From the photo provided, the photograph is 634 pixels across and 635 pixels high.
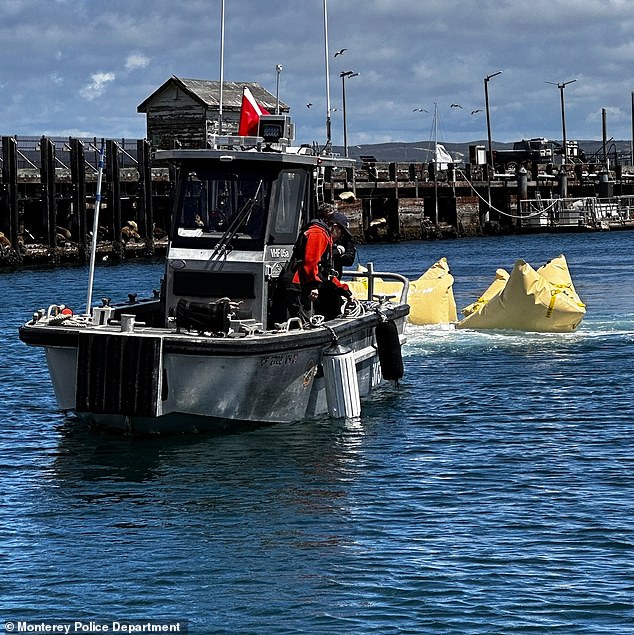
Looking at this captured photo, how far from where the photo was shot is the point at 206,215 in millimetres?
14617

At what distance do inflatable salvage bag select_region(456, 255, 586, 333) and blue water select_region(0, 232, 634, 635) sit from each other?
4069 mm

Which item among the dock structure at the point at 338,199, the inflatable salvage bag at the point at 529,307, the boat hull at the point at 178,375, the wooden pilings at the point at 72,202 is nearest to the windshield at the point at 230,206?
the boat hull at the point at 178,375

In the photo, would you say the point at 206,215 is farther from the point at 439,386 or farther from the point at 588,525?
the point at 588,525

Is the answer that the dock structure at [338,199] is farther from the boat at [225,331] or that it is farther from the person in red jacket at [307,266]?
the person in red jacket at [307,266]

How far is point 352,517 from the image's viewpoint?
10898 millimetres

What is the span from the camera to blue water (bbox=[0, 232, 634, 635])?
28.9 feet

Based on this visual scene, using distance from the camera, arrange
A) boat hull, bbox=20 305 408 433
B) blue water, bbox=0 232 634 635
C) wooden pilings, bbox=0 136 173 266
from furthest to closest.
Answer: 1. wooden pilings, bbox=0 136 173 266
2. boat hull, bbox=20 305 408 433
3. blue water, bbox=0 232 634 635

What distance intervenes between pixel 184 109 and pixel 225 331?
1902 inches

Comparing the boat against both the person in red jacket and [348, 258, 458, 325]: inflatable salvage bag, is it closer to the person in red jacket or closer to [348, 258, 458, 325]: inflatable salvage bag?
the person in red jacket

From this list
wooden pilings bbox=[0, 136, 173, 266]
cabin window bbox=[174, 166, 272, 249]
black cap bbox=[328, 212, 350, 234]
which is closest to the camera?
cabin window bbox=[174, 166, 272, 249]

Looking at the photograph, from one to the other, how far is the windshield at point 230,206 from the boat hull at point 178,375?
4.55ft

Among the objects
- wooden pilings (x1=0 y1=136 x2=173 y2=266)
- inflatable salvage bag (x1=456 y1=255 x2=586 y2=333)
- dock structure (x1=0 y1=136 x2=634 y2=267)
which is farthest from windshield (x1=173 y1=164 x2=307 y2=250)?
wooden pilings (x1=0 y1=136 x2=173 y2=266)

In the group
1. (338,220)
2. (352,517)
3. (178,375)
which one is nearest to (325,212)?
(338,220)

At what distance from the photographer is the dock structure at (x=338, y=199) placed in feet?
148
